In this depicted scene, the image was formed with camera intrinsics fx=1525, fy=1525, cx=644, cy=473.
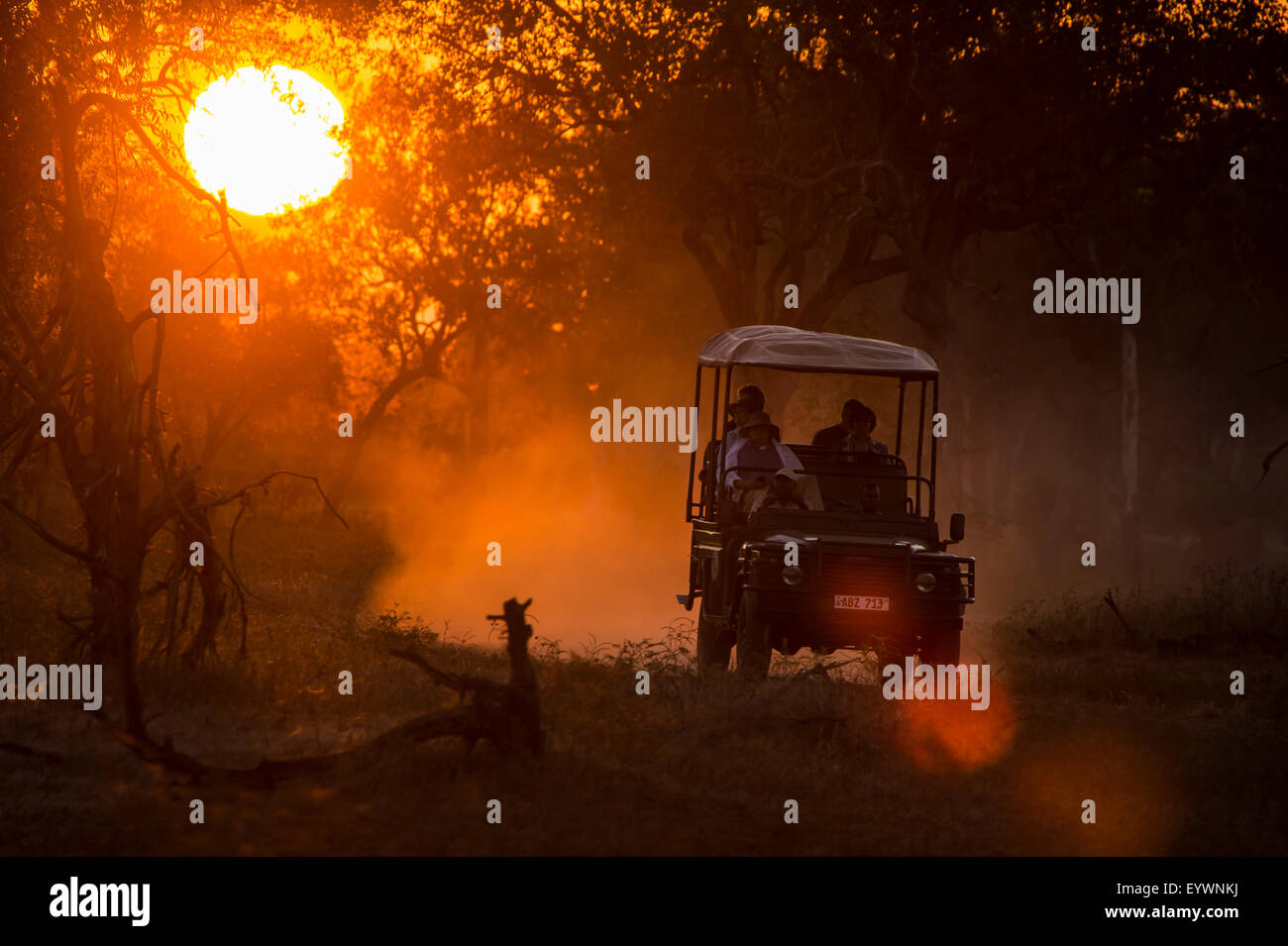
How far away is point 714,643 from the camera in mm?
13906

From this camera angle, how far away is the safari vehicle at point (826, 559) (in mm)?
11945

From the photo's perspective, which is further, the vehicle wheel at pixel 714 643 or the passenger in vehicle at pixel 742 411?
the passenger in vehicle at pixel 742 411

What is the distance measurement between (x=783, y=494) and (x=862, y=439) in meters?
2.01

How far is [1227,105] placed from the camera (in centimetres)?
2505

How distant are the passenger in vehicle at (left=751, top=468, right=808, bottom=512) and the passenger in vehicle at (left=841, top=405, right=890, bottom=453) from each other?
5.65 ft

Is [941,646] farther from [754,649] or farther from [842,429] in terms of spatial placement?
[842,429]

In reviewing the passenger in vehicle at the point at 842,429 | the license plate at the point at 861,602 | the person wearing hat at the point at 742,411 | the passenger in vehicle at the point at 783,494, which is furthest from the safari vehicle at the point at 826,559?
the passenger in vehicle at the point at 842,429

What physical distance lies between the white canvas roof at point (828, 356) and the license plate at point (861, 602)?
245cm

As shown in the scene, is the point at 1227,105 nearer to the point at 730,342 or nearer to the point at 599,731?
the point at 730,342

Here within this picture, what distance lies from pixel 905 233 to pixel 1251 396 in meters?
22.6

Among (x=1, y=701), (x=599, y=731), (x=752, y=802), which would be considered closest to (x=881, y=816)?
(x=752, y=802)

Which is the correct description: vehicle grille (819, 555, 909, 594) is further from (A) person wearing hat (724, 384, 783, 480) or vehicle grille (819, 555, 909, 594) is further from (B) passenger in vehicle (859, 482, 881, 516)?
(A) person wearing hat (724, 384, 783, 480)

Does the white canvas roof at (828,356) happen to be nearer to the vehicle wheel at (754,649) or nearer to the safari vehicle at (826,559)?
the safari vehicle at (826,559)

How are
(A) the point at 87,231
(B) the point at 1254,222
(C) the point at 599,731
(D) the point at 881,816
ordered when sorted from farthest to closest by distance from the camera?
(B) the point at 1254,222 → (A) the point at 87,231 → (C) the point at 599,731 → (D) the point at 881,816
